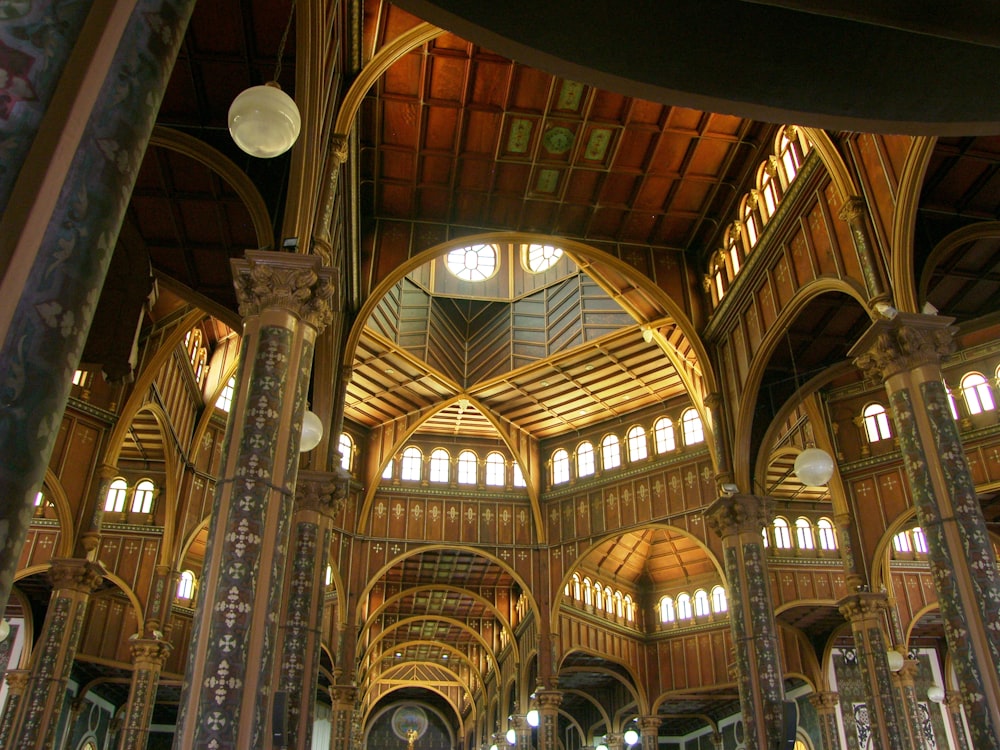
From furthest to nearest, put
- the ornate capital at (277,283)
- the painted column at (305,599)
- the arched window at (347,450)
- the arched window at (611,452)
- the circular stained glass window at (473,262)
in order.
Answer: the arched window at (347,450)
the arched window at (611,452)
the circular stained glass window at (473,262)
the painted column at (305,599)
the ornate capital at (277,283)

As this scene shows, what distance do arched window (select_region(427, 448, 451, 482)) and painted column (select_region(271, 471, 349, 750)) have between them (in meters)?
13.7

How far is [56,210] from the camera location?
2451 millimetres

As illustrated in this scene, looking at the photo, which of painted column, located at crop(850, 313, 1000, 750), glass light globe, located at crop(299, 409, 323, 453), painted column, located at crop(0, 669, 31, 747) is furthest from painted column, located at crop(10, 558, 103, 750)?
painted column, located at crop(850, 313, 1000, 750)

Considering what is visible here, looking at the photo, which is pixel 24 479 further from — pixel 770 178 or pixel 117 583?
pixel 117 583

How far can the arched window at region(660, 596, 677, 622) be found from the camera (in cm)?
3091

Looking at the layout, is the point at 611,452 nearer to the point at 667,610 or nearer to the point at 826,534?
the point at 667,610

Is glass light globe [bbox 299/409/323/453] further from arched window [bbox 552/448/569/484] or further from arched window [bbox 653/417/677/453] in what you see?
arched window [bbox 552/448/569/484]

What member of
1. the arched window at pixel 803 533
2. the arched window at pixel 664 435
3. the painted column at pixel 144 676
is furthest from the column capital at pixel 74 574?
the arched window at pixel 803 533

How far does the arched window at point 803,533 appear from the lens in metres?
27.5

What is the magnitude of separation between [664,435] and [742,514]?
35.0ft

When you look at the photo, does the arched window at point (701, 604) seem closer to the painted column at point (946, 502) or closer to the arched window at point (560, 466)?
the arched window at point (560, 466)

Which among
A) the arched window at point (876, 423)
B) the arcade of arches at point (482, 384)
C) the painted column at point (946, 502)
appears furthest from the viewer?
the arched window at point (876, 423)

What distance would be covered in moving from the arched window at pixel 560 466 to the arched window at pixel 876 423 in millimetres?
11183

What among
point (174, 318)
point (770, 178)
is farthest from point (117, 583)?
point (770, 178)
